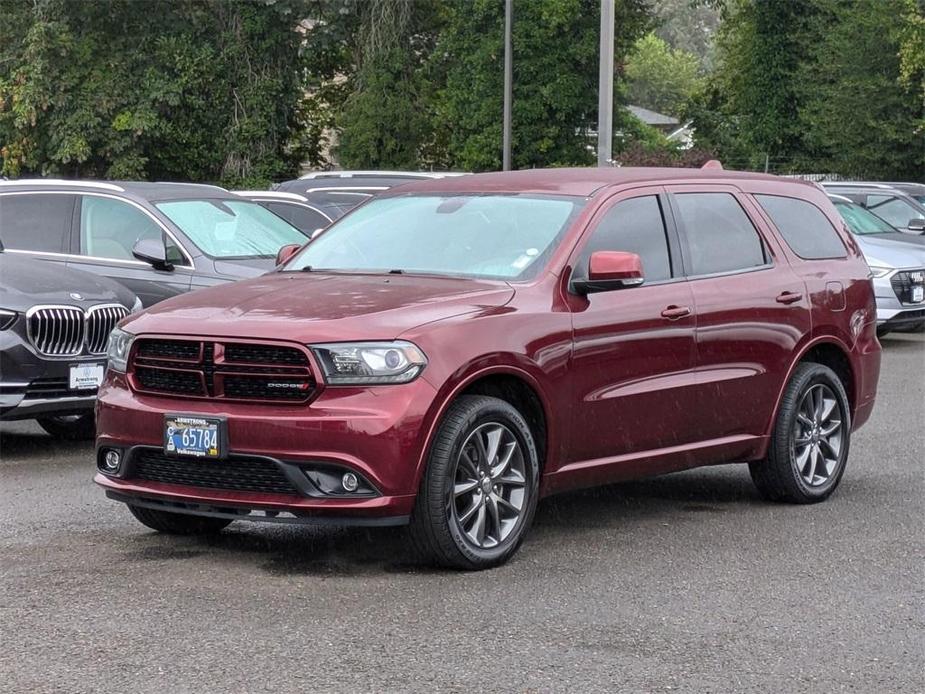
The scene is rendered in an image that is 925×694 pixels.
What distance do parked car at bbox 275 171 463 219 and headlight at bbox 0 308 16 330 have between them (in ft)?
31.0

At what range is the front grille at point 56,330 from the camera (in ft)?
34.1

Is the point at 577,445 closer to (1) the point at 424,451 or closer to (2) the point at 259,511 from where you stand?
(1) the point at 424,451

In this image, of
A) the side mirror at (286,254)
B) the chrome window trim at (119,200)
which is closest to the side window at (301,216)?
the chrome window trim at (119,200)

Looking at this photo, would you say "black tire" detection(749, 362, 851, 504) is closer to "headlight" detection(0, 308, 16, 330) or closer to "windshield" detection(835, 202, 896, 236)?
"headlight" detection(0, 308, 16, 330)

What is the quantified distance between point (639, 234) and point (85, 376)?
13.3ft

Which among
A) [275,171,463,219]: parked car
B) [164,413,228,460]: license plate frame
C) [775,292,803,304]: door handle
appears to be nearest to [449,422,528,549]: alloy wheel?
[164,413,228,460]: license plate frame

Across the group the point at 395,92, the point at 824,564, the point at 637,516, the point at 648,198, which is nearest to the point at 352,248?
the point at 648,198

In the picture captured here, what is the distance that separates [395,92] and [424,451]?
41.1 meters

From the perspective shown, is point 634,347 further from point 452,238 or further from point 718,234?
point 718,234

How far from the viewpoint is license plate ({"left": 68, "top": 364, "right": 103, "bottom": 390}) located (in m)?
10.5

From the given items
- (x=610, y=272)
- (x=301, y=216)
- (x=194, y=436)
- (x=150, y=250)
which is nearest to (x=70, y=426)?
(x=150, y=250)

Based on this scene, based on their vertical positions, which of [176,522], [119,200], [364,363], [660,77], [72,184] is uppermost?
[660,77]

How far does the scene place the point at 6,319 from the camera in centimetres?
1032

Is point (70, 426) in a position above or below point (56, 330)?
below
